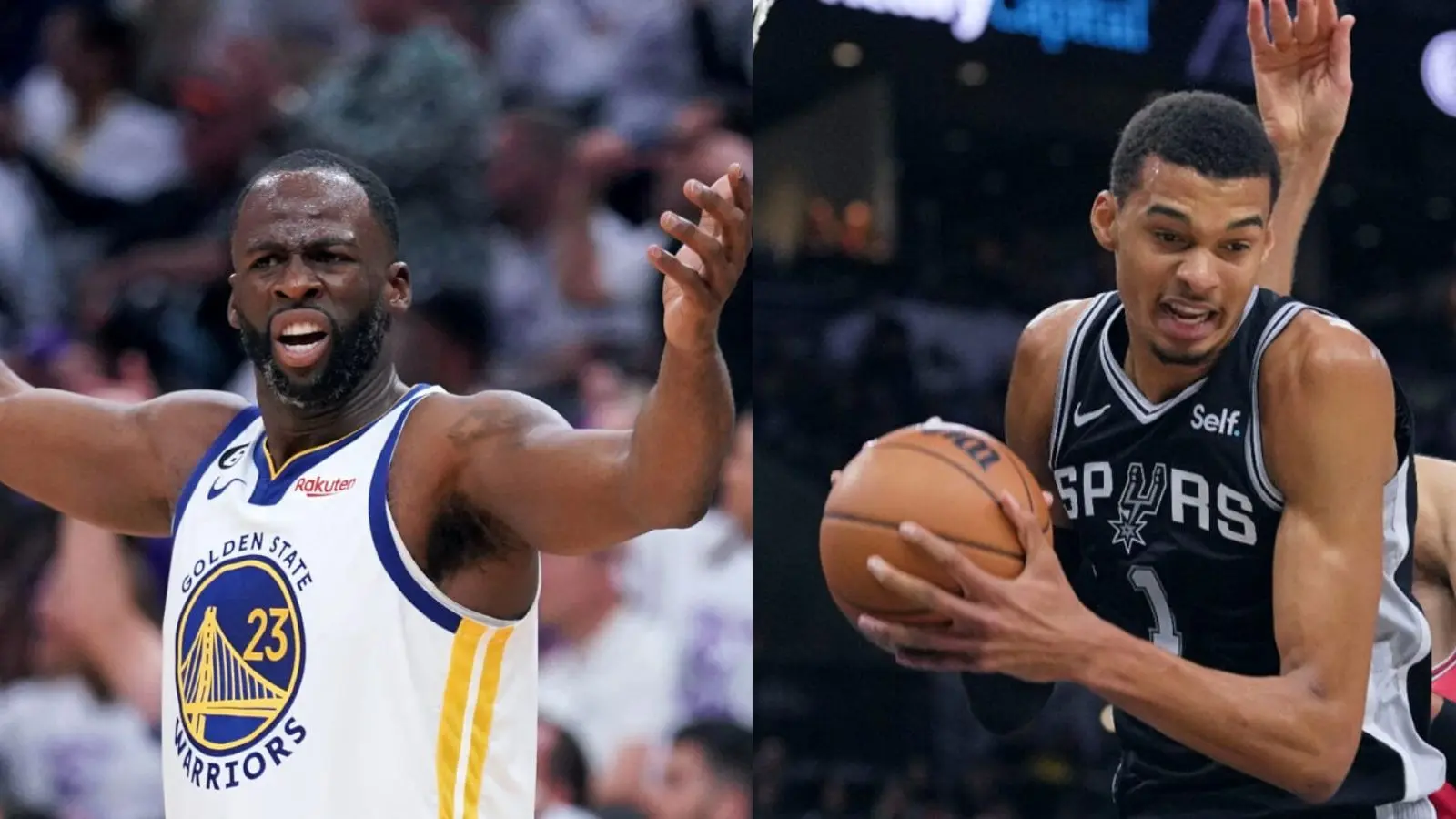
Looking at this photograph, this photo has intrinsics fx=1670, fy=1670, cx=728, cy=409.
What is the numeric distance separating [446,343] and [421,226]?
48 cm

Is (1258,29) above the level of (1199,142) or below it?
above

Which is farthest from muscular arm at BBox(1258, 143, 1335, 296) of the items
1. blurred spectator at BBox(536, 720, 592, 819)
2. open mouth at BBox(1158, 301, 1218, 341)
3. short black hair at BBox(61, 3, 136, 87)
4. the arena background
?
short black hair at BBox(61, 3, 136, 87)

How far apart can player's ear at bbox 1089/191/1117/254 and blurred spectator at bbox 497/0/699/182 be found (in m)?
3.84

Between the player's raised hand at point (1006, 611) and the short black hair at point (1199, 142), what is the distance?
0.78 m

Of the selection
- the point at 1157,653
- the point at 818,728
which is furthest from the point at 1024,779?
the point at 1157,653

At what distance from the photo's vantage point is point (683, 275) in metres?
2.10

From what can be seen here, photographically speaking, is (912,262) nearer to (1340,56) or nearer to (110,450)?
(1340,56)

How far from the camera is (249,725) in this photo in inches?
98.2

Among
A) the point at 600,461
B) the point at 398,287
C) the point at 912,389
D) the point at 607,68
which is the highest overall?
the point at 607,68

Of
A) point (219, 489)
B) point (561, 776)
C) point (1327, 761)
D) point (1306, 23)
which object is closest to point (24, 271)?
point (561, 776)

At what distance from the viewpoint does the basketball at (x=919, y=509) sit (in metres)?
2.24

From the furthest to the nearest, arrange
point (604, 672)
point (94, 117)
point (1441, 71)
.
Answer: point (1441, 71)
point (94, 117)
point (604, 672)

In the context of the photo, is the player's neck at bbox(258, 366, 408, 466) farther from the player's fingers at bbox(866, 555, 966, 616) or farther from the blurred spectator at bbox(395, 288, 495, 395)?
the blurred spectator at bbox(395, 288, 495, 395)

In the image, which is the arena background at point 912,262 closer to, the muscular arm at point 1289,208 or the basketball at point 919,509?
the muscular arm at point 1289,208
